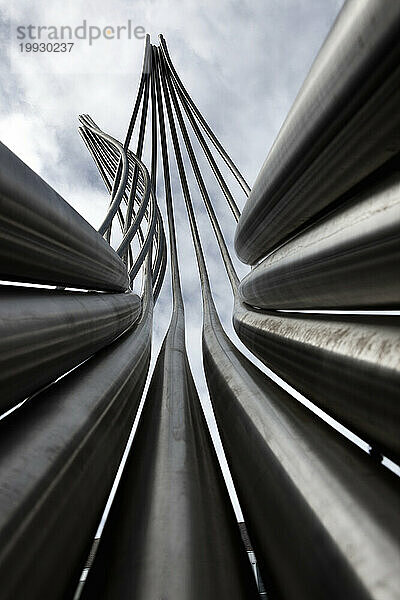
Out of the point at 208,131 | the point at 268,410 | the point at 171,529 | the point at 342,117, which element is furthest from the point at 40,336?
the point at 208,131

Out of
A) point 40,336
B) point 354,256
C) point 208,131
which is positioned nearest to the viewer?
point 354,256

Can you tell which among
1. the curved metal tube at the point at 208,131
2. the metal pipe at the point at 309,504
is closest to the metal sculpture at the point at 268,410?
the metal pipe at the point at 309,504

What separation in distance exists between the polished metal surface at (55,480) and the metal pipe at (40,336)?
0.22 feet

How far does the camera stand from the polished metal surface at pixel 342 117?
2.26ft

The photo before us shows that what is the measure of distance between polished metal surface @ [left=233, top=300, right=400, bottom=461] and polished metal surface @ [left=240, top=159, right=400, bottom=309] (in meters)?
0.06

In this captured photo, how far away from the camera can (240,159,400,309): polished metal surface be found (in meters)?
0.78

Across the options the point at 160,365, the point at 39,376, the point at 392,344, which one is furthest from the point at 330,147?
the point at 160,365

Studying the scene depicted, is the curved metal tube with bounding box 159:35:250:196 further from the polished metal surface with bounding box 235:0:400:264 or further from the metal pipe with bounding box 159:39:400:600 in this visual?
→ the metal pipe with bounding box 159:39:400:600

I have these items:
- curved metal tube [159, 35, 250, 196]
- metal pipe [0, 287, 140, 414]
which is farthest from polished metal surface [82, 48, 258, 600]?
curved metal tube [159, 35, 250, 196]

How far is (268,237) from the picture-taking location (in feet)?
5.36

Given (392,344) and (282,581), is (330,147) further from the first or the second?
(282,581)

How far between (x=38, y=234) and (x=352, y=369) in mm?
768

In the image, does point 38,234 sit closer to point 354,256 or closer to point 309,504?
point 354,256

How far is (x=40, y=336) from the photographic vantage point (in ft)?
3.26
